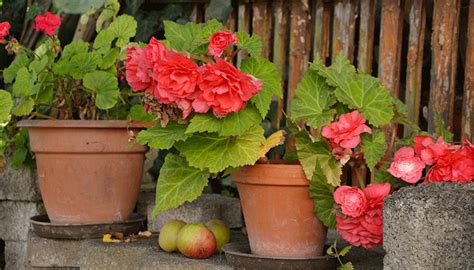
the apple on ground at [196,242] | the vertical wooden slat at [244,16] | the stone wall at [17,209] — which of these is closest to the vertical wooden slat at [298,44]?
the vertical wooden slat at [244,16]

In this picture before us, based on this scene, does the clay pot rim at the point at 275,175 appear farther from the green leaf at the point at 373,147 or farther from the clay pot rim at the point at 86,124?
the clay pot rim at the point at 86,124

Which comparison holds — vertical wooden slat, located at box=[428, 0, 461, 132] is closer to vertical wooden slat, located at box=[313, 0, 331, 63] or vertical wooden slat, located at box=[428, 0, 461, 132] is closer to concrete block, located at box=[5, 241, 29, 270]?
vertical wooden slat, located at box=[313, 0, 331, 63]

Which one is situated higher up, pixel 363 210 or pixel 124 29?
pixel 124 29

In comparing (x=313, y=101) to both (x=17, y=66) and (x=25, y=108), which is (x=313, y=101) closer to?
(x=25, y=108)

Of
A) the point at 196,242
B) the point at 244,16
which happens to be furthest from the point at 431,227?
the point at 244,16

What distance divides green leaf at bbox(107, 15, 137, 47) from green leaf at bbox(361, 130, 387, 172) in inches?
46.7

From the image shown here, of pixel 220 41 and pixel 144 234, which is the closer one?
pixel 220 41

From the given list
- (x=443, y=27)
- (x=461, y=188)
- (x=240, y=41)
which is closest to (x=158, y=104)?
(x=240, y=41)

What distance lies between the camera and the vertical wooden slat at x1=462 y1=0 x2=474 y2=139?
2.89m

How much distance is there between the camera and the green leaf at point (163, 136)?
8.00 feet

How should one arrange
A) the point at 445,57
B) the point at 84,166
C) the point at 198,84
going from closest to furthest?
the point at 198,84 < the point at 445,57 < the point at 84,166

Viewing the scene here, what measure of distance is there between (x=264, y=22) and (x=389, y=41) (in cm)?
70

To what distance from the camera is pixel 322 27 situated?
3420mm

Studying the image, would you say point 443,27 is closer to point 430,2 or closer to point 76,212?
point 430,2
